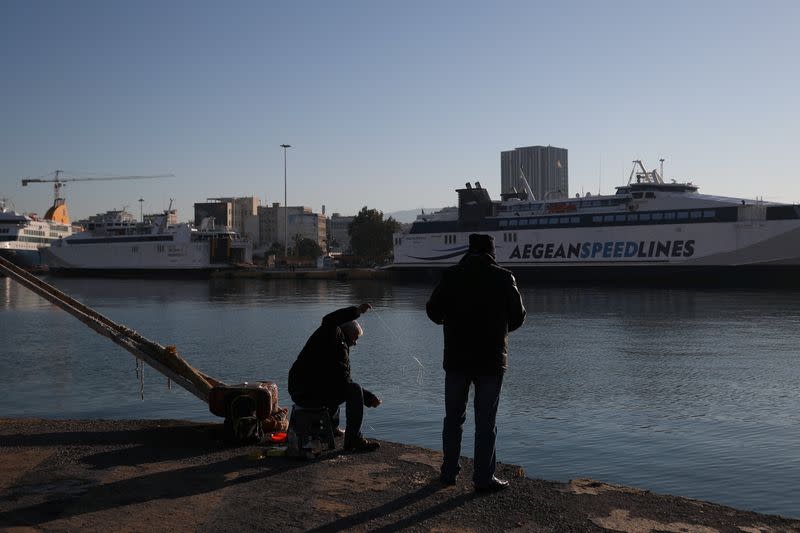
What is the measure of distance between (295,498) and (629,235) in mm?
60057

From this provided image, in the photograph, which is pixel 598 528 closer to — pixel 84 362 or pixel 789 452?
pixel 789 452

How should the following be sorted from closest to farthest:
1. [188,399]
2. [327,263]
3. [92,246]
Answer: [188,399], [92,246], [327,263]

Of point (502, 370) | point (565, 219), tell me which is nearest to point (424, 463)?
point (502, 370)

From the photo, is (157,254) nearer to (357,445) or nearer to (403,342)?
(403,342)

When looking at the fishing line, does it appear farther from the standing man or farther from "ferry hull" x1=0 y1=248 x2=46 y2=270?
"ferry hull" x1=0 y1=248 x2=46 y2=270

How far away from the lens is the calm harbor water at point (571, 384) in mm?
8852

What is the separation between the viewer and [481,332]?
19.4 ft

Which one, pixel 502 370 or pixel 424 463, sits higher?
pixel 502 370

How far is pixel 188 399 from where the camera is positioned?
43.3 feet

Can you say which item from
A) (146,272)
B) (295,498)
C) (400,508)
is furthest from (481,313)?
(146,272)

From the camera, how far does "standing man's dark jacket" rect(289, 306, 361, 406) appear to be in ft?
22.6

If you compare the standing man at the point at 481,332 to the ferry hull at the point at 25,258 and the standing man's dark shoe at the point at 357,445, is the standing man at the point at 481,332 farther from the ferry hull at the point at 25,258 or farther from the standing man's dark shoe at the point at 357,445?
the ferry hull at the point at 25,258

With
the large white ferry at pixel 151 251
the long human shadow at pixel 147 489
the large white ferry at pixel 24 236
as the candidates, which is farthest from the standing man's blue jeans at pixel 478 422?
the large white ferry at pixel 24 236

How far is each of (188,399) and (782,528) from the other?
32.6 ft
